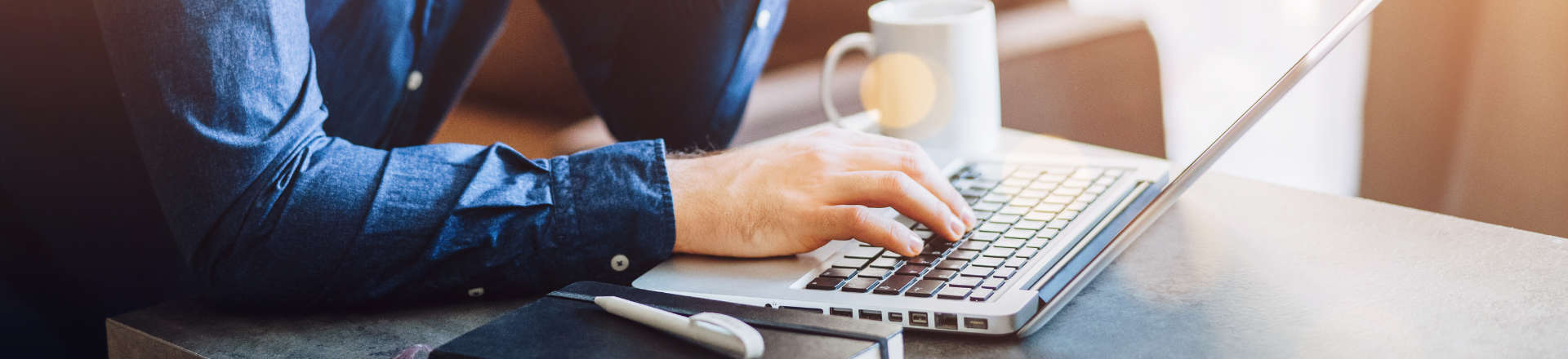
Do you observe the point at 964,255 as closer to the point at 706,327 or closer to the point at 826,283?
the point at 826,283

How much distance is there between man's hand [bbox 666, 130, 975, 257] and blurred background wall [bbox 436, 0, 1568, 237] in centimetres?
97

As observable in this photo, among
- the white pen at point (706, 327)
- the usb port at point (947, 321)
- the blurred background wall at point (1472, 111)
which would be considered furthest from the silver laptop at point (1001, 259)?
the blurred background wall at point (1472, 111)

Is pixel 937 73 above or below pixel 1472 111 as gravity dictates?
above

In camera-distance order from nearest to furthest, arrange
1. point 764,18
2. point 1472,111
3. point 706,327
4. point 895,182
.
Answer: point 706,327
point 895,182
point 764,18
point 1472,111

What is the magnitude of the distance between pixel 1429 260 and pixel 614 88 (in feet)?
2.43

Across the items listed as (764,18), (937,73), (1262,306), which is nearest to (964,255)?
(1262,306)

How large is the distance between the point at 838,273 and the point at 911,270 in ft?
0.14

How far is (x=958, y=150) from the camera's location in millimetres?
907

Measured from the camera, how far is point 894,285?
59cm

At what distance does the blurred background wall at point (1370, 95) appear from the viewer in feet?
4.36

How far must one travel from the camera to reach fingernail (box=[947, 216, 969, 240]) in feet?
2.13

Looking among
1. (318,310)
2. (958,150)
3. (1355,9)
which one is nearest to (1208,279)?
(1355,9)

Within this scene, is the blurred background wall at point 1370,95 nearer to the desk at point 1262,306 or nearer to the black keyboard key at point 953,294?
the desk at point 1262,306

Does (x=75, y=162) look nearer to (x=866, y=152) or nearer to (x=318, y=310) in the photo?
(x=318, y=310)
